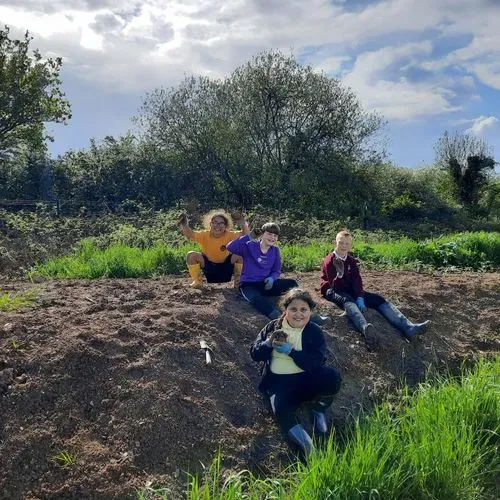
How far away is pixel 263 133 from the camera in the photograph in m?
20.7

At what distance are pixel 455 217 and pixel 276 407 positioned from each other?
18.9 m

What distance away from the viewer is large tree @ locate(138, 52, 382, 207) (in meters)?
19.5

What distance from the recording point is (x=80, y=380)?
14.2ft

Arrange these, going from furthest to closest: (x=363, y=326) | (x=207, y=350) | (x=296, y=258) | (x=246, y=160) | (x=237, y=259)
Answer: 1. (x=246, y=160)
2. (x=296, y=258)
3. (x=237, y=259)
4. (x=363, y=326)
5. (x=207, y=350)

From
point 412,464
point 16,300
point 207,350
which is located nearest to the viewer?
point 412,464

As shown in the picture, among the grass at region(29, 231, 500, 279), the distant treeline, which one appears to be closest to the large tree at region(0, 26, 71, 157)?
the distant treeline

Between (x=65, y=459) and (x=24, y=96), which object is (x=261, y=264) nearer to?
(x=65, y=459)

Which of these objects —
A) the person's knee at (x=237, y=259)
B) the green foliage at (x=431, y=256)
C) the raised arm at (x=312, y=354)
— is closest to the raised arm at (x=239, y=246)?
the person's knee at (x=237, y=259)

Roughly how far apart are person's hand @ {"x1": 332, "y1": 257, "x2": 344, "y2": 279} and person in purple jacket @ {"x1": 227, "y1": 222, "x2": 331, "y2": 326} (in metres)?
0.48

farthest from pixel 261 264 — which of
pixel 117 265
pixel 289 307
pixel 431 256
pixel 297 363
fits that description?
pixel 431 256

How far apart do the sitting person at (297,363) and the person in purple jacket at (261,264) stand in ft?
5.42

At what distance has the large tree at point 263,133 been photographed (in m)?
19.5

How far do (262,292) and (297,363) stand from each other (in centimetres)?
190

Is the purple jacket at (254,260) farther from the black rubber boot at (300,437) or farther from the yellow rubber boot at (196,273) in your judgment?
the black rubber boot at (300,437)
